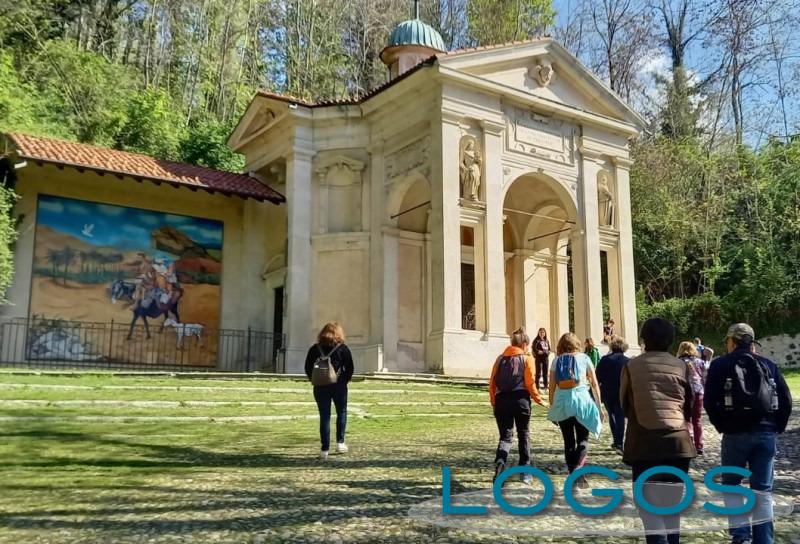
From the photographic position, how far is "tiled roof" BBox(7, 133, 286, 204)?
1830 centimetres

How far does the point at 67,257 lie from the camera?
19.6 metres

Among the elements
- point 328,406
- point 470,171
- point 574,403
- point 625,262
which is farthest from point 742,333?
point 625,262

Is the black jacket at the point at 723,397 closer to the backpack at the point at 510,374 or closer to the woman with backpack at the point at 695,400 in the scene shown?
the backpack at the point at 510,374

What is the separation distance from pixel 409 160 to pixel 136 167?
24.1ft

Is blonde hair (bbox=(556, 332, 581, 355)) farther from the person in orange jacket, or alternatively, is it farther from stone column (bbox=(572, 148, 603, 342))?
stone column (bbox=(572, 148, 603, 342))

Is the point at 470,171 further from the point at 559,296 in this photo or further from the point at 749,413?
the point at 749,413

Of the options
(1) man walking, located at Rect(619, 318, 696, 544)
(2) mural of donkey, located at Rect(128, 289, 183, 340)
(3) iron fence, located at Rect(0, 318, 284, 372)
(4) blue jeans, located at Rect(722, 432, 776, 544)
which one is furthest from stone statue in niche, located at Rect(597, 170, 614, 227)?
(1) man walking, located at Rect(619, 318, 696, 544)

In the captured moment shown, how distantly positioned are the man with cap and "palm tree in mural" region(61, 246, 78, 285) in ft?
60.1

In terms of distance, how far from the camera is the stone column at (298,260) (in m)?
20.8

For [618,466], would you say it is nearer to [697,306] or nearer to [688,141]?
[697,306]

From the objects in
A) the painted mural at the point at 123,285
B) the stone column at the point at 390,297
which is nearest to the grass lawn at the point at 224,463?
the painted mural at the point at 123,285

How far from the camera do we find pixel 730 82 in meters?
37.7

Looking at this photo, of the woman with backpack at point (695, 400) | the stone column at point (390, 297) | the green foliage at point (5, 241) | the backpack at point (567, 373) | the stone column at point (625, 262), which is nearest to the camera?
the backpack at point (567, 373)

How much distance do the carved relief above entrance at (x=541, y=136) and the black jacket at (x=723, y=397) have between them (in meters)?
16.2
